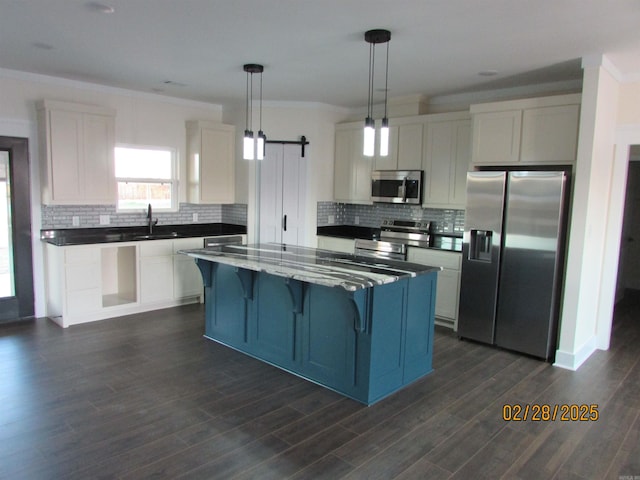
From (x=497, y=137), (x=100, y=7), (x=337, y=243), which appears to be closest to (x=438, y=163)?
(x=497, y=137)

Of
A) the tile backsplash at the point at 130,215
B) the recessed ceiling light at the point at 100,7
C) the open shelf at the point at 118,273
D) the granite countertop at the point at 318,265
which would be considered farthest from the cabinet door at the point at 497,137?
the open shelf at the point at 118,273

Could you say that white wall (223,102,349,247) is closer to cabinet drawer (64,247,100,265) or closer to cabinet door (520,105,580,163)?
cabinet drawer (64,247,100,265)

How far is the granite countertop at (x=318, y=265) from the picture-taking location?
3035 mm

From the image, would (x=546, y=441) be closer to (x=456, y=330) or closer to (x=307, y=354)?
(x=307, y=354)

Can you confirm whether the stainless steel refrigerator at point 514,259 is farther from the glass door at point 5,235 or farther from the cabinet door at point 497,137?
the glass door at point 5,235

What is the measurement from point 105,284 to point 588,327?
5401mm

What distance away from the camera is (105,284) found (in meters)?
5.59

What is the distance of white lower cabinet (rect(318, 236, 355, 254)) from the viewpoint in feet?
19.3

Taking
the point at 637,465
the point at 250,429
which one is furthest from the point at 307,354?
the point at 637,465

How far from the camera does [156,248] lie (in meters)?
5.42

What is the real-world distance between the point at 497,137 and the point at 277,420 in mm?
3377

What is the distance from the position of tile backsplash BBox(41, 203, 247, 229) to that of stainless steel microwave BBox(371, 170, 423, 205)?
1850 millimetres

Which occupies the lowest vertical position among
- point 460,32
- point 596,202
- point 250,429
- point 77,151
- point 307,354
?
point 250,429

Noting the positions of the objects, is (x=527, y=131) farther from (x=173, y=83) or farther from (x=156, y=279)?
(x=156, y=279)
